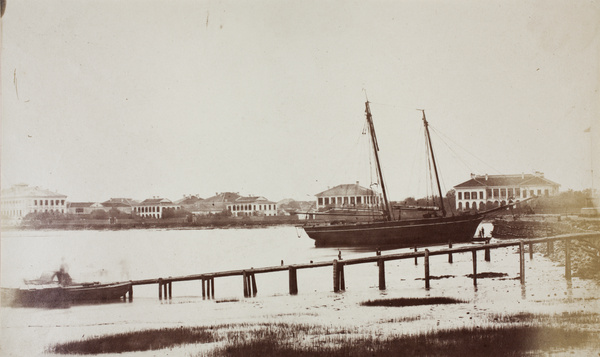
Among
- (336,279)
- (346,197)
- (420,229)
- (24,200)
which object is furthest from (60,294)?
(420,229)

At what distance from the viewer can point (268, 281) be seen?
23.6 metres

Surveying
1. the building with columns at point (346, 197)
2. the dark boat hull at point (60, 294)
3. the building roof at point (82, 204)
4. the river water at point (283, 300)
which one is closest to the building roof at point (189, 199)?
the river water at point (283, 300)

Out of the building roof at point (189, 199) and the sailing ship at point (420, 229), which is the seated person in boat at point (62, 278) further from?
the sailing ship at point (420, 229)

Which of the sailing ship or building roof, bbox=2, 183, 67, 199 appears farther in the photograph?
the sailing ship

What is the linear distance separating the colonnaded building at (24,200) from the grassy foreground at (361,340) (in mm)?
3643

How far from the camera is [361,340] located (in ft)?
37.3

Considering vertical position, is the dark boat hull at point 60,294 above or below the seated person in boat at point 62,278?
below

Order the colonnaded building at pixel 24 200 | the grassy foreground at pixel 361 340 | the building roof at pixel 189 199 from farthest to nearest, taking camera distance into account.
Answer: the building roof at pixel 189 199 → the colonnaded building at pixel 24 200 → the grassy foreground at pixel 361 340

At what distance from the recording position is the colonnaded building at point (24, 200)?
13.0m

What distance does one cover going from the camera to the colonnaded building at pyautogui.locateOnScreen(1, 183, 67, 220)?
13.0m

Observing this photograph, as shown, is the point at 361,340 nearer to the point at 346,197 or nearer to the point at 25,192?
the point at 25,192

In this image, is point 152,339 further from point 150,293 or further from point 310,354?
point 150,293

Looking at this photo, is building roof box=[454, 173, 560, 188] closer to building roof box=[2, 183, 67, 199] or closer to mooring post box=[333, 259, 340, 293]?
mooring post box=[333, 259, 340, 293]

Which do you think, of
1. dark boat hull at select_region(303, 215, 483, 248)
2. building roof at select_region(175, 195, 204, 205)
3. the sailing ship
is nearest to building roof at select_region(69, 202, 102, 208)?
building roof at select_region(175, 195, 204, 205)
